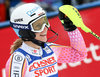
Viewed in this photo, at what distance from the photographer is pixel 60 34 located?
5.87 metres

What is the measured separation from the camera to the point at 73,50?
3.64 m

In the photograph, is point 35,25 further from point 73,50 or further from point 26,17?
point 73,50

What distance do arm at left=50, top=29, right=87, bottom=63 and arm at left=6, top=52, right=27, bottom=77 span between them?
0.49 m

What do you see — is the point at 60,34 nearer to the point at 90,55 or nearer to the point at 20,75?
the point at 90,55

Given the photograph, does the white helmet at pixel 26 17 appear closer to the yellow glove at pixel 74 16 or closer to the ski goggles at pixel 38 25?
the ski goggles at pixel 38 25

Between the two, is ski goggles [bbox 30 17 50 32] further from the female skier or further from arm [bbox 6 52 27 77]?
arm [bbox 6 52 27 77]

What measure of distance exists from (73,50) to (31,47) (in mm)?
532

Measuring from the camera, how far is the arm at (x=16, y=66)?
323 centimetres

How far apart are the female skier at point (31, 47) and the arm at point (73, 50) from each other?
0.27 feet

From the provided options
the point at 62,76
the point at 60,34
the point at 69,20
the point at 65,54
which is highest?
the point at 69,20

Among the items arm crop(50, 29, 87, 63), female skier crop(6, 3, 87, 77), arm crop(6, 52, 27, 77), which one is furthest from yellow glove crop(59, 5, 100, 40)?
arm crop(6, 52, 27, 77)

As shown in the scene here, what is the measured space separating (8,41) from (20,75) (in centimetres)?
229

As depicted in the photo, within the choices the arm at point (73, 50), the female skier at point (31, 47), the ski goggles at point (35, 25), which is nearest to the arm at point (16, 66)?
the female skier at point (31, 47)

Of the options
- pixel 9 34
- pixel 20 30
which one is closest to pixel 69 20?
pixel 20 30
